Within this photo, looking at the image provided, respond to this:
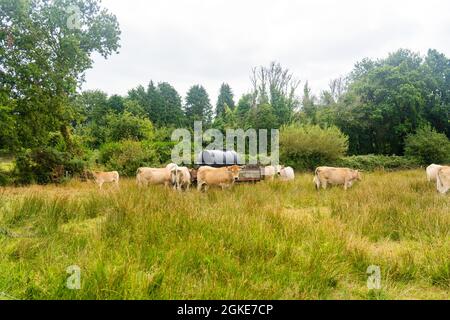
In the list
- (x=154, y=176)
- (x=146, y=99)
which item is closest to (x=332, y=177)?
(x=154, y=176)

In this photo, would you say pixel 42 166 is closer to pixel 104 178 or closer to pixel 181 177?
pixel 104 178

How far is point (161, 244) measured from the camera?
412cm

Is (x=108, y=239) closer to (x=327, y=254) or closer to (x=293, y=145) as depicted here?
(x=327, y=254)

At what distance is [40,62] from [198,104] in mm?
40731

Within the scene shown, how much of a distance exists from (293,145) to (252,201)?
13415 millimetres

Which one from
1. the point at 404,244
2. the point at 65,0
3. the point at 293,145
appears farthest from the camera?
the point at 293,145

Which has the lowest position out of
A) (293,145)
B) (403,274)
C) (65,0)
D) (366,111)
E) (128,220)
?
(403,274)

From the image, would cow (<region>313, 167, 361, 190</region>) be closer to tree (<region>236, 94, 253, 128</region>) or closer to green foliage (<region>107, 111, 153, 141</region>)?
green foliage (<region>107, 111, 153, 141</region>)

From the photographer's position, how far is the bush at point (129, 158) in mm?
16250

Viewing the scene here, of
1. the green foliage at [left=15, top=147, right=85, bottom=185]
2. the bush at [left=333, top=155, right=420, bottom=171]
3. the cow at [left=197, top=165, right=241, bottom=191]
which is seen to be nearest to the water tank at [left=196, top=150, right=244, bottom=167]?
the cow at [left=197, top=165, right=241, bottom=191]

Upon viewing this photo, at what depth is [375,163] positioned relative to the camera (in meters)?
22.2

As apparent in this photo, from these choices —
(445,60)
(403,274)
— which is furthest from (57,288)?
(445,60)

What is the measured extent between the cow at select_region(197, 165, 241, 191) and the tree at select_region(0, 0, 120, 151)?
7.80 m

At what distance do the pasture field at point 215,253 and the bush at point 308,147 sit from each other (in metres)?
13.7
